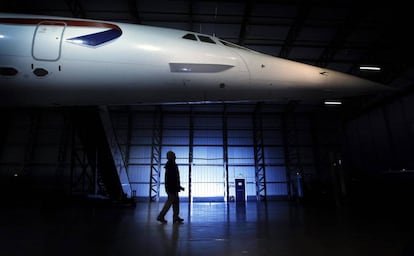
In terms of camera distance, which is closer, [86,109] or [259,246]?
[259,246]

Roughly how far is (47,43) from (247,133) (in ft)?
71.3

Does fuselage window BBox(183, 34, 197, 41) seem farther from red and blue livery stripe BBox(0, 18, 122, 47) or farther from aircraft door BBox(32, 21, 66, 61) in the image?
aircraft door BBox(32, 21, 66, 61)

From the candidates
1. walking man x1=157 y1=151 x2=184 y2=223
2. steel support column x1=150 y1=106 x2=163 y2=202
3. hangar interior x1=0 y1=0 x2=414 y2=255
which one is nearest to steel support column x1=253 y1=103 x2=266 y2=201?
hangar interior x1=0 y1=0 x2=414 y2=255

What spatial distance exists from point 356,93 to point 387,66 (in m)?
18.0

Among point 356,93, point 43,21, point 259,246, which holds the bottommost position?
point 259,246

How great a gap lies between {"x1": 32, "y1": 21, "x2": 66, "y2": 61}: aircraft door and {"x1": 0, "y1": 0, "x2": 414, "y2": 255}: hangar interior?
5895mm

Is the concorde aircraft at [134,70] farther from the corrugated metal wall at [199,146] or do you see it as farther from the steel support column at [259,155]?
the steel support column at [259,155]

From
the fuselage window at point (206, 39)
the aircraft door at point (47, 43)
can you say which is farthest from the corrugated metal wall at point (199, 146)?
the aircraft door at point (47, 43)

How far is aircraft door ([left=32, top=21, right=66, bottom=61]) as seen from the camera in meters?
3.59

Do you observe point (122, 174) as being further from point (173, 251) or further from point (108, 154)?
point (173, 251)

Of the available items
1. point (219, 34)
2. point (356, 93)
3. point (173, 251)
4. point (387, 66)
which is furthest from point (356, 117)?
point (173, 251)

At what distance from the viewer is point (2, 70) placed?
3.56 metres

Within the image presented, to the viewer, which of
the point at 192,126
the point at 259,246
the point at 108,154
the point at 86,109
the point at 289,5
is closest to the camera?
the point at 259,246

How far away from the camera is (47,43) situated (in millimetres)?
3623
